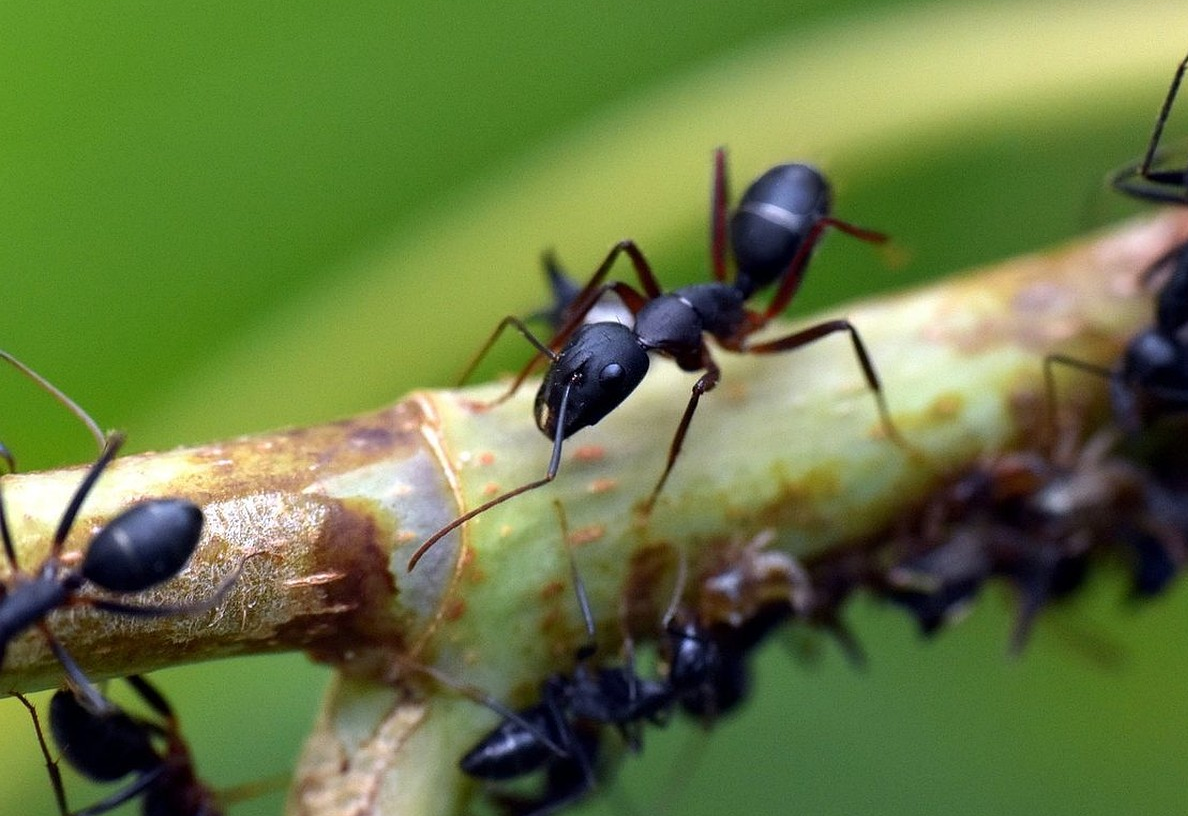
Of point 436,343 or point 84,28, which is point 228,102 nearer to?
point 84,28

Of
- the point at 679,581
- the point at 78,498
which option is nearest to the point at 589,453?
the point at 679,581

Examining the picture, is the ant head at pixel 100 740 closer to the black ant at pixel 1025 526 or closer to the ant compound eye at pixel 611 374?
the ant compound eye at pixel 611 374

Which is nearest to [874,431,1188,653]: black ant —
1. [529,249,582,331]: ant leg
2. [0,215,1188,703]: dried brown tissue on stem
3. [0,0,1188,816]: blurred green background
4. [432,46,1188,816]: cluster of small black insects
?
[432,46,1188,816]: cluster of small black insects

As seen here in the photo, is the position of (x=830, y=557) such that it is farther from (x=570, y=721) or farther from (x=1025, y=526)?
(x=570, y=721)

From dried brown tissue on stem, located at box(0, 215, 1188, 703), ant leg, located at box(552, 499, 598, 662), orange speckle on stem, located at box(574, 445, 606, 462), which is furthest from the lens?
orange speckle on stem, located at box(574, 445, 606, 462)

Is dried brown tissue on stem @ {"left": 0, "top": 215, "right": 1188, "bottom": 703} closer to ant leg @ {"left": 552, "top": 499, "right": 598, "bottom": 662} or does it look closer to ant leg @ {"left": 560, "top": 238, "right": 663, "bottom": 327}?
ant leg @ {"left": 552, "top": 499, "right": 598, "bottom": 662}
